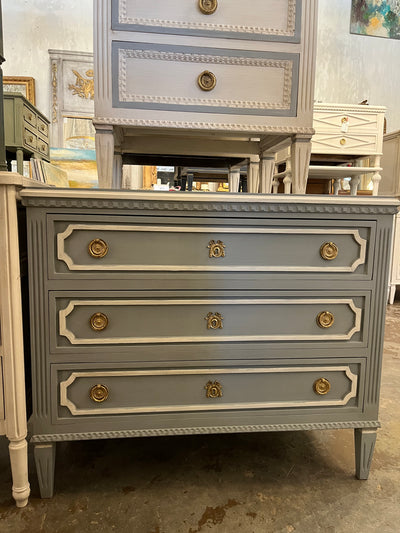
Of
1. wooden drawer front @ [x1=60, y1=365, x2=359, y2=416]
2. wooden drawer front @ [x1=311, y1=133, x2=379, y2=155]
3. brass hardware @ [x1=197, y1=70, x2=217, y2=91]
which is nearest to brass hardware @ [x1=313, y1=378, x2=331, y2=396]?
wooden drawer front @ [x1=60, y1=365, x2=359, y2=416]

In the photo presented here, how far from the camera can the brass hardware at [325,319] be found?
3.87 feet

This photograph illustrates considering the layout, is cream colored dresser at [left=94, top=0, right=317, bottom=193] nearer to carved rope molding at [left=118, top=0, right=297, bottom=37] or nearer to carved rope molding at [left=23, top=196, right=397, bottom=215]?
carved rope molding at [left=118, top=0, right=297, bottom=37]

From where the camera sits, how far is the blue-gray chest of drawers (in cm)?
108

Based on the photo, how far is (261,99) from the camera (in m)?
1.40

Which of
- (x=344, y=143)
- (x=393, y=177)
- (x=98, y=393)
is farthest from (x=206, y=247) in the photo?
(x=393, y=177)

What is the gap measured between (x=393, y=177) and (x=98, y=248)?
12.9ft

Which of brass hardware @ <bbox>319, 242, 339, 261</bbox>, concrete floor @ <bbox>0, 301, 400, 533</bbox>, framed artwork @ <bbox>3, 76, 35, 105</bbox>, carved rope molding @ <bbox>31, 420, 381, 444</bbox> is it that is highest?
framed artwork @ <bbox>3, 76, 35, 105</bbox>

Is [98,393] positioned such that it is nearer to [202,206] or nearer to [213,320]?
[213,320]

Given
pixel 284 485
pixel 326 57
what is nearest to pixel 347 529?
pixel 284 485

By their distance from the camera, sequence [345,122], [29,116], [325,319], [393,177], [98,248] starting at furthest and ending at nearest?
[393,177] → [29,116] → [345,122] → [325,319] → [98,248]

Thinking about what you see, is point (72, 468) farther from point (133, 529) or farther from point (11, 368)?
point (11, 368)

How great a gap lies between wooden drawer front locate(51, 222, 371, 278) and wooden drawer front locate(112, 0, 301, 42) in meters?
0.73

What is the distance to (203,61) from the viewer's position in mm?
1356

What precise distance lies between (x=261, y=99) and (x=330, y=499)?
135 centimetres
